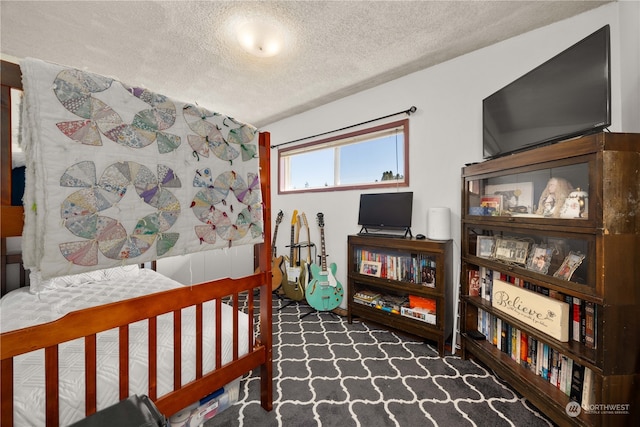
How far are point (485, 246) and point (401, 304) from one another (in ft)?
2.95

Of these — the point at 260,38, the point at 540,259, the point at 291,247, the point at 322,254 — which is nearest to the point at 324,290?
the point at 322,254

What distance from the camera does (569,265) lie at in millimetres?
1322

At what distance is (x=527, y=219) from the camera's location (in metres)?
1.47

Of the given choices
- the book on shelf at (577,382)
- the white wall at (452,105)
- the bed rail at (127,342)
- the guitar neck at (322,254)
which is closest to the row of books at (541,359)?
the book on shelf at (577,382)

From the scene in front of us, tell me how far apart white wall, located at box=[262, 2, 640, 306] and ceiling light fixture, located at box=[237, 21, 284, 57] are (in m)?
1.19

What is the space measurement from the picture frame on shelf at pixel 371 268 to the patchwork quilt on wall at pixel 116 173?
1.61m

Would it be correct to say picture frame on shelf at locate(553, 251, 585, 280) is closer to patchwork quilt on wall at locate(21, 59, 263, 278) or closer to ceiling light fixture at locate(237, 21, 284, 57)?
patchwork quilt on wall at locate(21, 59, 263, 278)

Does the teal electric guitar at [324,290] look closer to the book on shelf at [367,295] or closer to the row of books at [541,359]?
the book on shelf at [367,295]

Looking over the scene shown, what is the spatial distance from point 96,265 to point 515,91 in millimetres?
2471

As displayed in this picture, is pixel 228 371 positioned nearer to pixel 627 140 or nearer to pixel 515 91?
pixel 627 140

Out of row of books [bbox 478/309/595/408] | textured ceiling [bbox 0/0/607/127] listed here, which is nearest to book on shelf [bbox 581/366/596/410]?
row of books [bbox 478/309/595/408]

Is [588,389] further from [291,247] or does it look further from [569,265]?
[291,247]

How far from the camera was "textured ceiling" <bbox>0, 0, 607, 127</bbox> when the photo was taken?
5.20ft

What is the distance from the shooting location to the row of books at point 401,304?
216 cm
